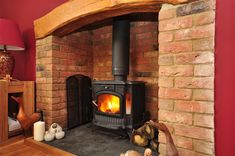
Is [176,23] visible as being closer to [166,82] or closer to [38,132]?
[166,82]

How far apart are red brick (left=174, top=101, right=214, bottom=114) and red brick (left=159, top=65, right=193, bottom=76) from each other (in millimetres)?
203

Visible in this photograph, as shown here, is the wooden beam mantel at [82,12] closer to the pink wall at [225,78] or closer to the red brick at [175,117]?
the pink wall at [225,78]

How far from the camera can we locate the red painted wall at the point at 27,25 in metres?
2.36

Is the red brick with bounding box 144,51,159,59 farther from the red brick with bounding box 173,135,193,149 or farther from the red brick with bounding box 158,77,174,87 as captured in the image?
the red brick with bounding box 173,135,193,149

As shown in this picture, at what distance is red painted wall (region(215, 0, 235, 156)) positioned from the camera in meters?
1.13

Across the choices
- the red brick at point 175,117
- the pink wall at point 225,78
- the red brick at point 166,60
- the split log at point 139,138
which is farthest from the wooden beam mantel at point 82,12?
the split log at point 139,138

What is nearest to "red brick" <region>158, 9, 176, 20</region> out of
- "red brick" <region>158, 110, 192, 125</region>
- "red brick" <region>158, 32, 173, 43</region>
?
"red brick" <region>158, 32, 173, 43</region>

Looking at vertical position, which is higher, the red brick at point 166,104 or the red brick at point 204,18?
the red brick at point 204,18

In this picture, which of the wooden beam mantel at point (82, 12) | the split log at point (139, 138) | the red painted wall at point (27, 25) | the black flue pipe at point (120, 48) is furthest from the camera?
the red painted wall at point (27, 25)

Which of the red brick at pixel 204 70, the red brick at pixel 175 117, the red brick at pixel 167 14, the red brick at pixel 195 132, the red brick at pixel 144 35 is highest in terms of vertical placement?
the red brick at pixel 144 35

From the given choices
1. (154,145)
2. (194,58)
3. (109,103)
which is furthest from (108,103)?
(194,58)

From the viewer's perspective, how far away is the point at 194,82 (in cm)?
122

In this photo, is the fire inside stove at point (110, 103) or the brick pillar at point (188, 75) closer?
the brick pillar at point (188, 75)

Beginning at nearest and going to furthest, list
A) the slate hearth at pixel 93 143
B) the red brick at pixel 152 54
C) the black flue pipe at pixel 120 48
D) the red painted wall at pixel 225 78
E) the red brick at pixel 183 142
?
1. the red painted wall at pixel 225 78
2. the red brick at pixel 183 142
3. the slate hearth at pixel 93 143
4. the black flue pipe at pixel 120 48
5. the red brick at pixel 152 54
